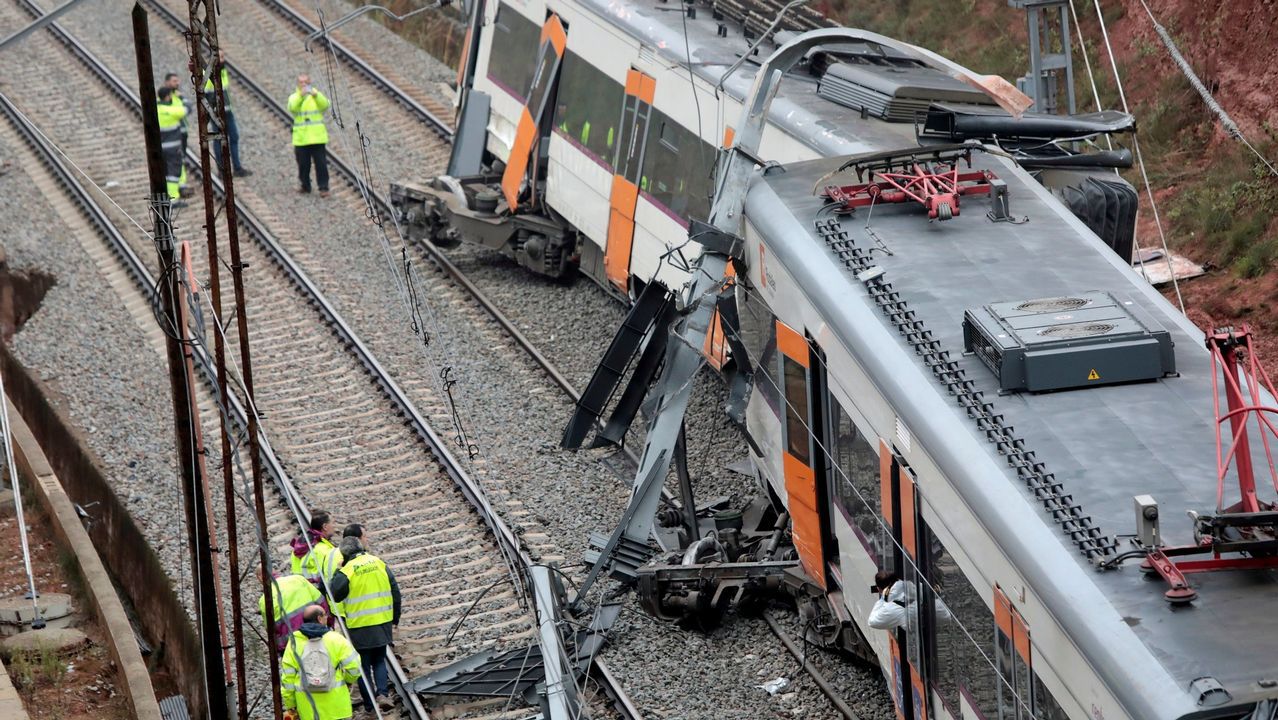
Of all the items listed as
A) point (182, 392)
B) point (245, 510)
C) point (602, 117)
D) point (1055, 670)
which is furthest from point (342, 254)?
point (1055, 670)

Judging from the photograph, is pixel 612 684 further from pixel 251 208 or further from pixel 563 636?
pixel 251 208

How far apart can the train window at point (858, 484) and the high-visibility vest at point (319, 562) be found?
11.7 feet

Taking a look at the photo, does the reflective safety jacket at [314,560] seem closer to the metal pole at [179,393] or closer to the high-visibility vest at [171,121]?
the metal pole at [179,393]

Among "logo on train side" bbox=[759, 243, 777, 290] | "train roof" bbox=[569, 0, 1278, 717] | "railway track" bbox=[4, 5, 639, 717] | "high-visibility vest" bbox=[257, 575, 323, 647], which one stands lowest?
"railway track" bbox=[4, 5, 639, 717]

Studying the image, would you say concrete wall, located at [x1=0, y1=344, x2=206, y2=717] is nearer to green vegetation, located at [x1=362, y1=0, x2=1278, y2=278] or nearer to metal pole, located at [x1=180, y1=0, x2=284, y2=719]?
metal pole, located at [x1=180, y1=0, x2=284, y2=719]

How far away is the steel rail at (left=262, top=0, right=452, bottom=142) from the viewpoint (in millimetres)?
24333

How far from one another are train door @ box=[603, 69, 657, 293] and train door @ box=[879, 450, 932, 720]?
295 inches

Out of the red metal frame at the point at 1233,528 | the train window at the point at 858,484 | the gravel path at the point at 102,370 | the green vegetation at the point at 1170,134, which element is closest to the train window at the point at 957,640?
the train window at the point at 858,484

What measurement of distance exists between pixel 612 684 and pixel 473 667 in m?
1.05

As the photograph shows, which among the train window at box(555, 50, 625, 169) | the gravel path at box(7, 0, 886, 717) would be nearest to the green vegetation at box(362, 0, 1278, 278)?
the gravel path at box(7, 0, 886, 717)

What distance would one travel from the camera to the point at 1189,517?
7.26 m

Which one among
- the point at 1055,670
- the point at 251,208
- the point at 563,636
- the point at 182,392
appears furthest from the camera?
the point at 251,208

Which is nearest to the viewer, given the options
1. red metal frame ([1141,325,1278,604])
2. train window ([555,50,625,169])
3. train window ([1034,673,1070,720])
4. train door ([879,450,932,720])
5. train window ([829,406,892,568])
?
red metal frame ([1141,325,1278,604])

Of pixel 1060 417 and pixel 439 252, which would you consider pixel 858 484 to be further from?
pixel 439 252
